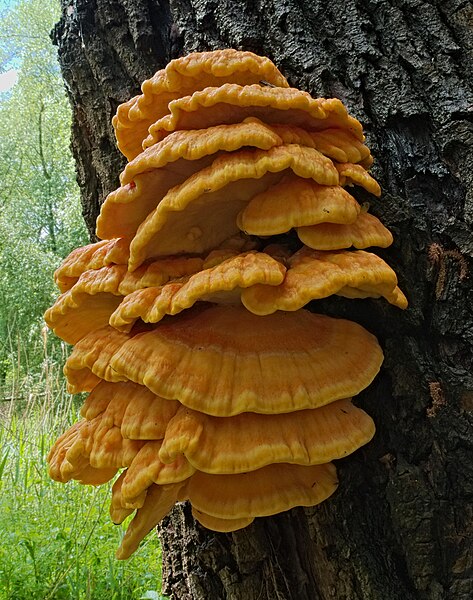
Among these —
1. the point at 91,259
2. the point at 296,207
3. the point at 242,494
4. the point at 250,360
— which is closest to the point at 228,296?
the point at 250,360

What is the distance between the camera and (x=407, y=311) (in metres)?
1.69

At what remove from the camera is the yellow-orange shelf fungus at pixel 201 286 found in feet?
4.16

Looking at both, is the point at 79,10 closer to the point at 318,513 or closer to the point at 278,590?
the point at 318,513

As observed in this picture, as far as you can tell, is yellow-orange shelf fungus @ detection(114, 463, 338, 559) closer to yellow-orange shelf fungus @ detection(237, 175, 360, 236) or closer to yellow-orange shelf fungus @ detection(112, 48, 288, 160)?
yellow-orange shelf fungus @ detection(237, 175, 360, 236)

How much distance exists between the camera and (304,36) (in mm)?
1851

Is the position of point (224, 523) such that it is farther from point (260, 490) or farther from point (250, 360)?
point (250, 360)

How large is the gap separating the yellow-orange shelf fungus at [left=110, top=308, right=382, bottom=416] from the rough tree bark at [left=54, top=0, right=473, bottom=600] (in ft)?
0.79

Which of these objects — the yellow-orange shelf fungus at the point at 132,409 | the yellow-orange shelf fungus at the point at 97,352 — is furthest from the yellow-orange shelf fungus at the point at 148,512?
the yellow-orange shelf fungus at the point at 97,352

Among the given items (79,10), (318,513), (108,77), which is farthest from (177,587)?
(79,10)

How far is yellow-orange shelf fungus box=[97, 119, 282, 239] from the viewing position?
130 cm

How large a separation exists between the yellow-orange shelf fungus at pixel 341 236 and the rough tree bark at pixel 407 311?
0.30 m

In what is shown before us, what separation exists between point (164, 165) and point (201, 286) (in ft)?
1.37

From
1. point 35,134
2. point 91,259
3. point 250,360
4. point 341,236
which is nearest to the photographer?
point 341,236

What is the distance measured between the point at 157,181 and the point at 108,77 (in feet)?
3.73
